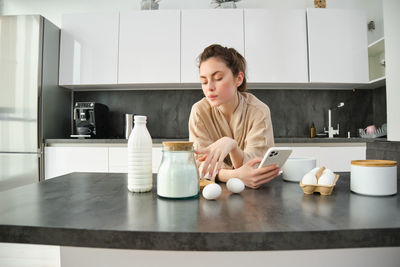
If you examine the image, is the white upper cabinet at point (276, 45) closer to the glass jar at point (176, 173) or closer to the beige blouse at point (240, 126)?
the beige blouse at point (240, 126)

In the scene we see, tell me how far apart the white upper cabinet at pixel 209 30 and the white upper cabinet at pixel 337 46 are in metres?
0.79

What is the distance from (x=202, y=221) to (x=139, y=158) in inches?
13.1

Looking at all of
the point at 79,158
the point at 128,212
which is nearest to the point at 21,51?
the point at 79,158

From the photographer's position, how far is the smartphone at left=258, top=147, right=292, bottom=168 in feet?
2.63

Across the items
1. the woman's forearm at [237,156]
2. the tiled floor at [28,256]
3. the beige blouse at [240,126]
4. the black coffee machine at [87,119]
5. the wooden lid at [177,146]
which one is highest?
the black coffee machine at [87,119]

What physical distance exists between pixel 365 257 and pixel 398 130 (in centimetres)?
196

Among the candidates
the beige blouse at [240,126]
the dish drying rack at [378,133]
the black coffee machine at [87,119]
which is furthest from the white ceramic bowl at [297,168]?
the black coffee machine at [87,119]

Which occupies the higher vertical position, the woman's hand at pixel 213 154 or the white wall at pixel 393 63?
the white wall at pixel 393 63

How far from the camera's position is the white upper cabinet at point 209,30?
2734mm

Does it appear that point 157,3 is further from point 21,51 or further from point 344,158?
point 344,158

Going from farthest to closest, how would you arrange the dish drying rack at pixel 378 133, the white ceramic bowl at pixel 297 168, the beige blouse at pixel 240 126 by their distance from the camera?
1. the dish drying rack at pixel 378 133
2. the beige blouse at pixel 240 126
3. the white ceramic bowl at pixel 297 168

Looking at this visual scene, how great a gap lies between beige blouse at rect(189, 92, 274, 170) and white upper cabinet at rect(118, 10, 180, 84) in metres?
1.53

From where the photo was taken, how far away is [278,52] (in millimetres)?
2711

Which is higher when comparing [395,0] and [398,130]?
Result: [395,0]
